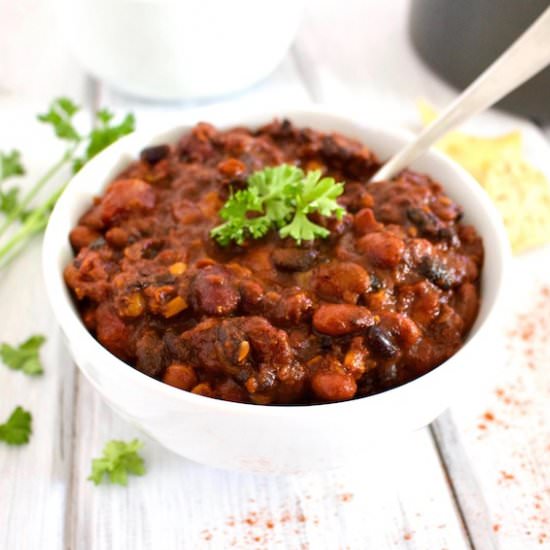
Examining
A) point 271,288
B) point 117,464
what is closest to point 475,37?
point 271,288

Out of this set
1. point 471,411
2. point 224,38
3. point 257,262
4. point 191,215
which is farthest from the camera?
point 224,38

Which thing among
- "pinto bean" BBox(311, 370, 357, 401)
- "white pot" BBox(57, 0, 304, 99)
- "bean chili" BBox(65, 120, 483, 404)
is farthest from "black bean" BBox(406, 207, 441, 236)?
"white pot" BBox(57, 0, 304, 99)

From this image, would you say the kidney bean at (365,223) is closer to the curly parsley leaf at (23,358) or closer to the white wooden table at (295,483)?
the white wooden table at (295,483)

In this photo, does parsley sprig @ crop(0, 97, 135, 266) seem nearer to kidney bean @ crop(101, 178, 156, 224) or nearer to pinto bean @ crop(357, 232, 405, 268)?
kidney bean @ crop(101, 178, 156, 224)

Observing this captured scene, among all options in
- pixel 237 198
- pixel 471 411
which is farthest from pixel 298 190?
pixel 471 411

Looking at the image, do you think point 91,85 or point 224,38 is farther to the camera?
point 91,85

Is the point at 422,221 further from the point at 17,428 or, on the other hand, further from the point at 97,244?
the point at 17,428

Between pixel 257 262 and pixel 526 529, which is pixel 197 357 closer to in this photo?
pixel 257 262
